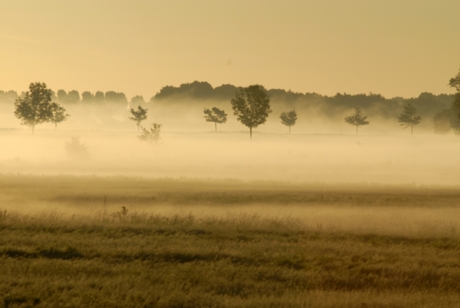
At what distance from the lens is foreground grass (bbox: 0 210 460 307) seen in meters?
10.7

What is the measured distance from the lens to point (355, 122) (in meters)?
133

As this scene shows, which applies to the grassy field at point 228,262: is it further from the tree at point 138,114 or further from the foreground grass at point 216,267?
the tree at point 138,114

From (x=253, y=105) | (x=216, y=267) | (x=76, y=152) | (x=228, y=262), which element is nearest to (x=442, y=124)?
(x=253, y=105)

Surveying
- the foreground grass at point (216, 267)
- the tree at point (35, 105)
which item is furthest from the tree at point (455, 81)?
the tree at point (35, 105)

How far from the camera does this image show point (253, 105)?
333ft

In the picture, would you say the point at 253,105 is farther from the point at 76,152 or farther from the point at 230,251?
the point at 230,251

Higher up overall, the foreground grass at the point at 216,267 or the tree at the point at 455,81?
the tree at the point at 455,81

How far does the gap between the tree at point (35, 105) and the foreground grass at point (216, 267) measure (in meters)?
88.0

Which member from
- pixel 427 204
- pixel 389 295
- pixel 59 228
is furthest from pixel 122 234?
pixel 427 204

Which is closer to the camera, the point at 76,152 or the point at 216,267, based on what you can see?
the point at 216,267

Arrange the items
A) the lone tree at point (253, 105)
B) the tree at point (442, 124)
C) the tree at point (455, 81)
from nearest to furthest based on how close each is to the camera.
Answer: the tree at point (455, 81) → the lone tree at point (253, 105) → the tree at point (442, 124)

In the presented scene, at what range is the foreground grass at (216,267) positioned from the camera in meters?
10.7

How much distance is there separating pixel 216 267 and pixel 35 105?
95.4m

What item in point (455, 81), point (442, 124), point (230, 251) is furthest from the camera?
point (442, 124)
